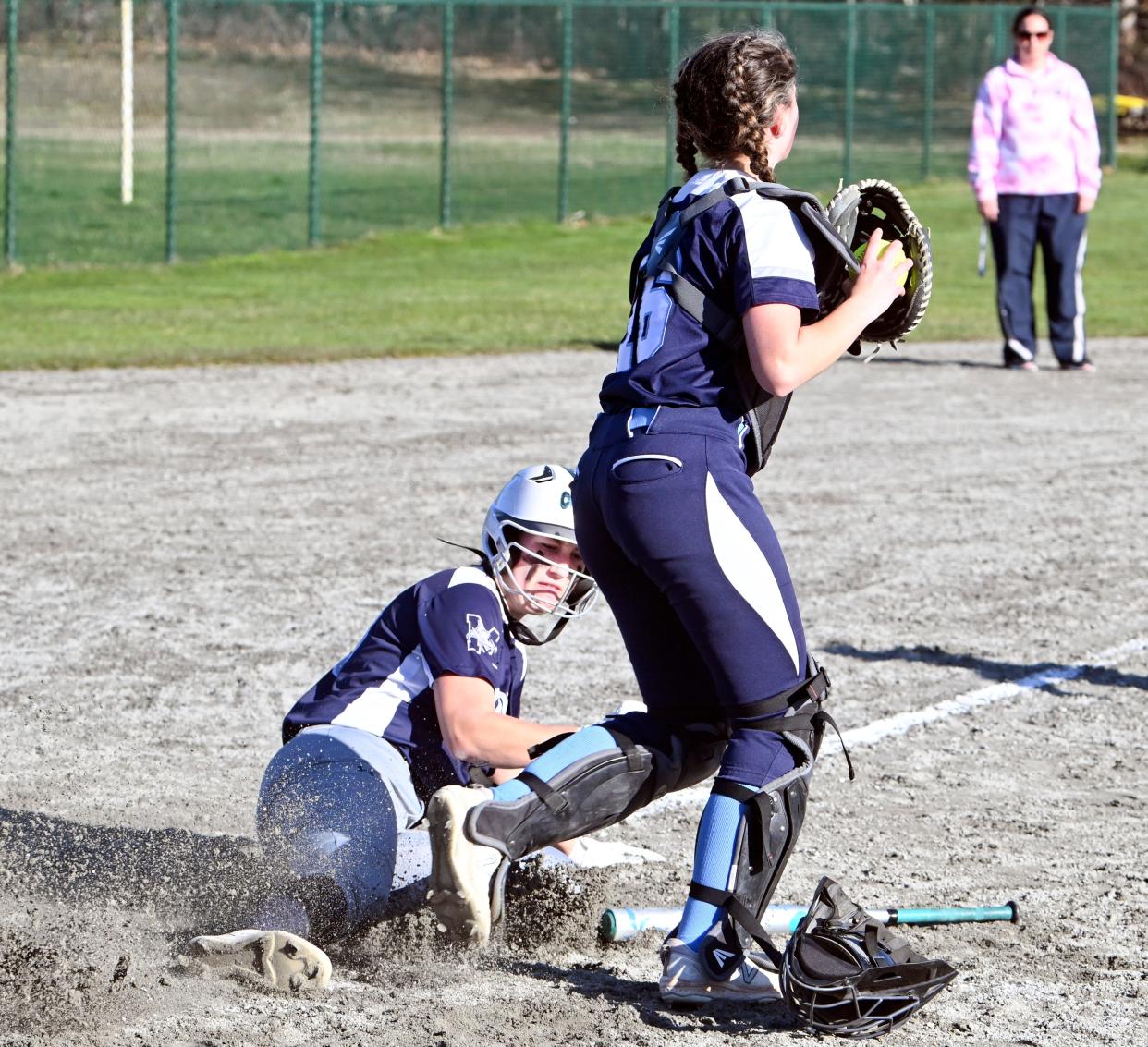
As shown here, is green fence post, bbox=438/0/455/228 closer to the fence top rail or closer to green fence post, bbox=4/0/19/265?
the fence top rail

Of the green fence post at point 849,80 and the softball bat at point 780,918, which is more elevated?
the green fence post at point 849,80

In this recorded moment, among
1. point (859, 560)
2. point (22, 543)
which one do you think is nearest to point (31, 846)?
point (22, 543)

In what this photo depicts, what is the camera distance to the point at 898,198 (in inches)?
160

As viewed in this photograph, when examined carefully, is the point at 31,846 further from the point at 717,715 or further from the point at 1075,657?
the point at 1075,657

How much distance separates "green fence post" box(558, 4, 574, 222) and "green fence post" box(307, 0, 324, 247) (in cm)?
342

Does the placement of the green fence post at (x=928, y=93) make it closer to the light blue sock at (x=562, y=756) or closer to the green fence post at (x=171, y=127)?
the green fence post at (x=171, y=127)

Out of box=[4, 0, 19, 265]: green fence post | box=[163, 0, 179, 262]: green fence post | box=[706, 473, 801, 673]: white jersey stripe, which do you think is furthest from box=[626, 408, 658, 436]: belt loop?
box=[163, 0, 179, 262]: green fence post

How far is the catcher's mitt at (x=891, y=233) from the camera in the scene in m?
4.03

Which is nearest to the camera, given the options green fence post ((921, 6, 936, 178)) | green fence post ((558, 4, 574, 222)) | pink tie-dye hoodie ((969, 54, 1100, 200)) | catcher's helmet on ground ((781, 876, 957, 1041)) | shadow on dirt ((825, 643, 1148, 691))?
catcher's helmet on ground ((781, 876, 957, 1041))

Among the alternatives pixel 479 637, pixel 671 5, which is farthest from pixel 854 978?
pixel 671 5

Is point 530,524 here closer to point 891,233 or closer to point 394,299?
point 891,233

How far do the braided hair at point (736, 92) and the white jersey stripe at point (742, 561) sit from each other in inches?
26.9

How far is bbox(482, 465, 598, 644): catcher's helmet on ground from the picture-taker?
436 centimetres

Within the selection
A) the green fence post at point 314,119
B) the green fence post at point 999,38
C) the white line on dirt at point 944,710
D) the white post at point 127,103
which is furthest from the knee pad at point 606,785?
the green fence post at point 999,38
